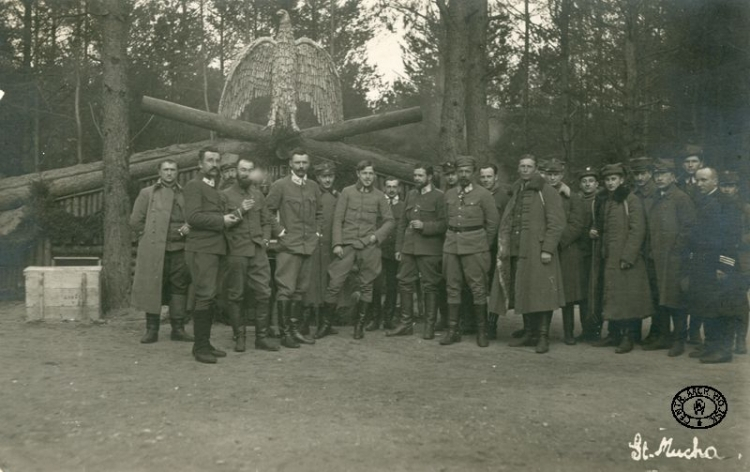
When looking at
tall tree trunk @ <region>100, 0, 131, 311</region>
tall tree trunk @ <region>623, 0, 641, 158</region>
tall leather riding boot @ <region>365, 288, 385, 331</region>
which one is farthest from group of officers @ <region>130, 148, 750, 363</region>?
tall tree trunk @ <region>623, 0, 641, 158</region>

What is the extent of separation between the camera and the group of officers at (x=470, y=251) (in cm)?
665

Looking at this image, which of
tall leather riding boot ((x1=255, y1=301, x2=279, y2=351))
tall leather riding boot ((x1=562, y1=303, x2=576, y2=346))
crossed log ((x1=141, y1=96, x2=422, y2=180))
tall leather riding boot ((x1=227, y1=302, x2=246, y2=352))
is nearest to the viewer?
tall leather riding boot ((x1=227, y1=302, x2=246, y2=352))

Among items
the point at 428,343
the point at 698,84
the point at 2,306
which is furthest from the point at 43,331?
the point at 698,84

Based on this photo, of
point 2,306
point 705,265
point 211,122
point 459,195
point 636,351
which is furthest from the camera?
point 211,122

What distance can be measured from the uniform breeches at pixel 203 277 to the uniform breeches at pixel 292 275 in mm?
1086

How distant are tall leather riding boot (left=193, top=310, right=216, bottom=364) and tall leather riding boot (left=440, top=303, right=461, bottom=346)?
2394 millimetres

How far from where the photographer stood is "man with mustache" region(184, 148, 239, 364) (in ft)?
21.0

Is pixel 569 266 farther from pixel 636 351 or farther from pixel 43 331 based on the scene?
pixel 43 331

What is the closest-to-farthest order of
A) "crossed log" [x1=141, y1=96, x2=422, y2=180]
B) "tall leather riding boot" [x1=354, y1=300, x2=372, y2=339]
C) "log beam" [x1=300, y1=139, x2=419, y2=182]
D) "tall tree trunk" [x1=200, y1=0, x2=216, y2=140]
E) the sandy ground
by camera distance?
1. the sandy ground
2. "tall leather riding boot" [x1=354, y1=300, x2=372, y2=339]
3. "log beam" [x1=300, y1=139, x2=419, y2=182]
4. "crossed log" [x1=141, y1=96, x2=422, y2=180]
5. "tall tree trunk" [x1=200, y1=0, x2=216, y2=140]

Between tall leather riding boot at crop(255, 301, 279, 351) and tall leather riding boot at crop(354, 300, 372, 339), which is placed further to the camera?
tall leather riding boot at crop(354, 300, 372, 339)

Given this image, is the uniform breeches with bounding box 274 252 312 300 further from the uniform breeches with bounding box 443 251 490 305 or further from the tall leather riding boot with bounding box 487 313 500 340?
the tall leather riding boot with bounding box 487 313 500 340

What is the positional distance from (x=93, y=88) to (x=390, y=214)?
17223 millimetres

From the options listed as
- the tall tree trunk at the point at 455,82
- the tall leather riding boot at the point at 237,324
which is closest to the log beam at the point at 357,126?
the tall tree trunk at the point at 455,82

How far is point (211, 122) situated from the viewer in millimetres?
13812
